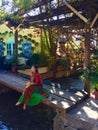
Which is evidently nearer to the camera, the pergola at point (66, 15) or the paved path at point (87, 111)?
the paved path at point (87, 111)

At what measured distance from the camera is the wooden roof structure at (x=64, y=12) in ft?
18.5

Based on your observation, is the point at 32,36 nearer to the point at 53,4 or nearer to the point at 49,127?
the point at 53,4

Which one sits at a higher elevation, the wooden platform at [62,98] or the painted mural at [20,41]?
the painted mural at [20,41]

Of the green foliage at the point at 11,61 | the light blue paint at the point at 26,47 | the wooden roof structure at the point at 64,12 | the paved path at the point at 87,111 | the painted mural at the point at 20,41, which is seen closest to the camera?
the paved path at the point at 87,111

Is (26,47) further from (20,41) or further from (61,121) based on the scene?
(61,121)

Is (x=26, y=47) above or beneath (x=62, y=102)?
above

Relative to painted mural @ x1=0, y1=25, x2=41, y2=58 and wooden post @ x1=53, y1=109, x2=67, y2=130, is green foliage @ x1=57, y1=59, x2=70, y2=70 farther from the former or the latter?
wooden post @ x1=53, y1=109, x2=67, y2=130

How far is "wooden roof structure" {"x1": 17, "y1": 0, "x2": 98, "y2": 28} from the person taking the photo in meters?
5.64

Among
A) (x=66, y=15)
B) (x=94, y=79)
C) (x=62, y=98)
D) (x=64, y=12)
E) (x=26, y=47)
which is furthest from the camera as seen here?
(x=26, y=47)

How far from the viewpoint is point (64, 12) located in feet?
22.5

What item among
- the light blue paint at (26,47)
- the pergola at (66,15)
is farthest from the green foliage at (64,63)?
the light blue paint at (26,47)

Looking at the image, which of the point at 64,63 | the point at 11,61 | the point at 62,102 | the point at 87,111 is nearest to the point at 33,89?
the point at 62,102

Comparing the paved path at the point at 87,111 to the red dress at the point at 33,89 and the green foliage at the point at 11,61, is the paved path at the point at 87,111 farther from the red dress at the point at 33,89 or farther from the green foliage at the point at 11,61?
the green foliage at the point at 11,61

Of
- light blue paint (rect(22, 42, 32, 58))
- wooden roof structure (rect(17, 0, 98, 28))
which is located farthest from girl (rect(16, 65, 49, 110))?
light blue paint (rect(22, 42, 32, 58))
